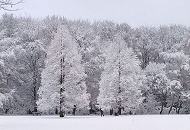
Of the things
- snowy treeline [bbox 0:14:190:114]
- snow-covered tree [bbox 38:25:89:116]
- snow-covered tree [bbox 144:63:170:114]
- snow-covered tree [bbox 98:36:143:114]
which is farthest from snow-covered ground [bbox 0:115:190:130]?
snow-covered tree [bbox 144:63:170:114]

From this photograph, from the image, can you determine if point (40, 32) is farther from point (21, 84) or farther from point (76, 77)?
point (76, 77)

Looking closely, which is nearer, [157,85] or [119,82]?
[119,82]

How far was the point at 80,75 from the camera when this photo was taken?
177 ft

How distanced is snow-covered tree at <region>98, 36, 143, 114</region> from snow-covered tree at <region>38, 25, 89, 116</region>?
7.58 m

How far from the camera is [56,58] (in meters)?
54.0

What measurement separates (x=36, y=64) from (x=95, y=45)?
13.1 metres

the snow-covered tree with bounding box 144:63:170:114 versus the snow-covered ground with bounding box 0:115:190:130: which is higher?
the snow-covered tree with bounding box 144:63:170:114

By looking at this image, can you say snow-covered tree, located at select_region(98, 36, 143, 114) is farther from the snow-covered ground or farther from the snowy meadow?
the snow-covered ground

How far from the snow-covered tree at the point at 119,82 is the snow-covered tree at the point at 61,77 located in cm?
758

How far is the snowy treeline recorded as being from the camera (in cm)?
5419

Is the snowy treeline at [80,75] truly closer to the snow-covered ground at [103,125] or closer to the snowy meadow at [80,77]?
the snowy meadow at [80,77]

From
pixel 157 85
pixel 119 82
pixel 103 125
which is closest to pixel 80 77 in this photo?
pixel 119 82

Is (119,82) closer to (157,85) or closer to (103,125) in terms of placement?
(157,85)

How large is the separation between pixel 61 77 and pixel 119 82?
11.3 meters
